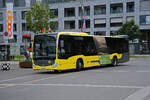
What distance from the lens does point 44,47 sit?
16.9 meters

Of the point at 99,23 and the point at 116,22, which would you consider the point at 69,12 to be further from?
the point at 116,22

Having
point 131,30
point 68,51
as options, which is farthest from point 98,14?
point 68,51

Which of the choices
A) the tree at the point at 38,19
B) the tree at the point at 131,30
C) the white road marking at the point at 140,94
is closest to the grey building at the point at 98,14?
the tree at the point at 131,30

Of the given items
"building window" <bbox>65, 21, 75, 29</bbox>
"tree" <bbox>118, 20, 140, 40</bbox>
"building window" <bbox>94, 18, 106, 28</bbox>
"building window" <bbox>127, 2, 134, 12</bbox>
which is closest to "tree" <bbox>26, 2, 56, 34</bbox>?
"tree" <bbox>118, 20, 140, 40</bbox>

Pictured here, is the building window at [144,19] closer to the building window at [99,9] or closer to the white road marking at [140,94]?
the building window at [99,9]

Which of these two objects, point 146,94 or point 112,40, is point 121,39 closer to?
point 112,40

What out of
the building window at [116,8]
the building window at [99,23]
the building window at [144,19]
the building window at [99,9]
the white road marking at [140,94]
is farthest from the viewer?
the building window at [99,9]

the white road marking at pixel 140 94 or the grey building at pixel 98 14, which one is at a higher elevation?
the grey building at pixel 98 14

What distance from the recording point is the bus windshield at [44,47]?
1659 cm

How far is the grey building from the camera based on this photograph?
5466 cm

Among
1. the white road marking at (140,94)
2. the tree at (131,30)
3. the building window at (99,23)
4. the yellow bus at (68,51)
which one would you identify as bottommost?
the white road marking at (140,94)

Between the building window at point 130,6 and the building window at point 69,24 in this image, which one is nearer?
the building window at point 130,6

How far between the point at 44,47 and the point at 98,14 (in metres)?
43.2

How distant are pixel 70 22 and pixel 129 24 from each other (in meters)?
16.6
